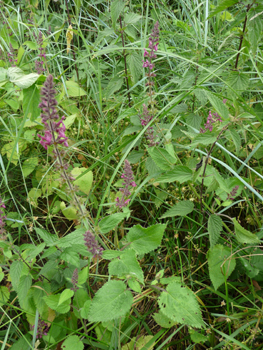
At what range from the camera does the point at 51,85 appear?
3.54ft

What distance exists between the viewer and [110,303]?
1.27 m

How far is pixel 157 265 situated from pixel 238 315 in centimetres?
60

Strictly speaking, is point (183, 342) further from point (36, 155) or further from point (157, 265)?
point (36, 155)

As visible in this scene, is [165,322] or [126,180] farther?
[126,180]

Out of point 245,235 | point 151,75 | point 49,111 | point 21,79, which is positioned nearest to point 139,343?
point 245,235

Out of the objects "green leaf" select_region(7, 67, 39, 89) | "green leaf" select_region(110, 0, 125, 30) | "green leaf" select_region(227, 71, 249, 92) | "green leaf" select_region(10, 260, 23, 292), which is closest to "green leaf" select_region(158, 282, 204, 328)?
"green leaf" select_region(10, 260, 23, 292)

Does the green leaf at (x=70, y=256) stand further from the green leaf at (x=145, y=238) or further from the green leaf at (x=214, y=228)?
the green leaf at (x=214, y=228)

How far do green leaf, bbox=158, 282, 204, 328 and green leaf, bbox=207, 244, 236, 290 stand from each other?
33 centimetres

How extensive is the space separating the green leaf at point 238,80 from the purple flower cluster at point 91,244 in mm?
1457

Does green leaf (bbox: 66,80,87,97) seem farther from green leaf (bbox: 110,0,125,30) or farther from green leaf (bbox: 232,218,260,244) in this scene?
green leaf (bbox: 232,218,260,244)

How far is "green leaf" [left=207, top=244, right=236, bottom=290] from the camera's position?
1.61 meters

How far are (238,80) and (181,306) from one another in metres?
1.57

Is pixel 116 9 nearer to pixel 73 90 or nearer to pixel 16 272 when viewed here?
pixel 73 90

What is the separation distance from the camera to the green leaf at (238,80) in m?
1.96
